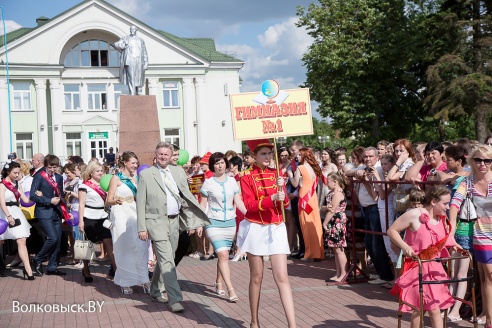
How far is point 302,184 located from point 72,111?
138 feet

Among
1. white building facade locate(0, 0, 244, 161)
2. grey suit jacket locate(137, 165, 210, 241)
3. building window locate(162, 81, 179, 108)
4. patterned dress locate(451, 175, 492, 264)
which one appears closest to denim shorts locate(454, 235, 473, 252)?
patterned dress locate(451, 175, 492, 264)

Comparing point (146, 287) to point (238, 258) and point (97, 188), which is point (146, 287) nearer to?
point (97, 188)

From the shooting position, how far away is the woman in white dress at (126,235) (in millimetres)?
9328

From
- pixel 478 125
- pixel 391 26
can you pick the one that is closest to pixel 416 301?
pixel 478 125

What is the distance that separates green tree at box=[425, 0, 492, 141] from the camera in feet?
102

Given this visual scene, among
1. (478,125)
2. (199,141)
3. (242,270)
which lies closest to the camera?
(242,270)

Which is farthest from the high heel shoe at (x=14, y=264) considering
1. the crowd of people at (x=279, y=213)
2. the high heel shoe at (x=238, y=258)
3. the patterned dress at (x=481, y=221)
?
the patterned dress at (x=481, y=221)

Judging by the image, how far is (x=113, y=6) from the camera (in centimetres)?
5112

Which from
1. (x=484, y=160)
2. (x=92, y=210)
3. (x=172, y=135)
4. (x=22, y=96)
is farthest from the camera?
(x=172, y=135)

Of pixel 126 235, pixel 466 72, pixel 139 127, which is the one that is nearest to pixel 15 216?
pixel 126 235

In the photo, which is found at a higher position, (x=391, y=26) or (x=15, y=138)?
(x=391, y=26)

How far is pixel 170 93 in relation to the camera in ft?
174

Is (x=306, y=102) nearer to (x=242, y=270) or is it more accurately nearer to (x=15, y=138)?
(x=242, y=270)

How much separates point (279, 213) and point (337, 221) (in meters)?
3.28
